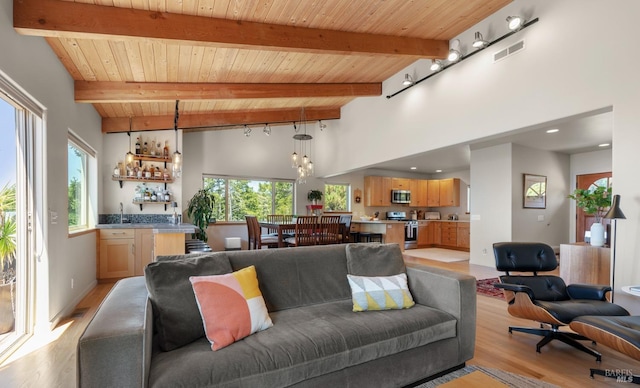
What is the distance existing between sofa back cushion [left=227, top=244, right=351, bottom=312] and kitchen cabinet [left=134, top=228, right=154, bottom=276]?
11.3 ft

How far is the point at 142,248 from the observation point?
16.2 feet

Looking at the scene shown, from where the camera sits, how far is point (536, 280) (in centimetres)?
293

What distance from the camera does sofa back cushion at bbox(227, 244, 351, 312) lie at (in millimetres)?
2197

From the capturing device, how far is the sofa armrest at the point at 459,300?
2146 mm

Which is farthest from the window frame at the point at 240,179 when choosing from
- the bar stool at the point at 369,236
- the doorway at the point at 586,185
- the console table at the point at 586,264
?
the doorway at the point at 586,185

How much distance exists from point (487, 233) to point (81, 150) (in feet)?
22.7

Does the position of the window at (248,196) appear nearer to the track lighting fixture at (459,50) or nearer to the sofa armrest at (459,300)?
the track lighting fixture at (459,50)

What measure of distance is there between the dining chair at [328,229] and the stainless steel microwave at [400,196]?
4.06 metres

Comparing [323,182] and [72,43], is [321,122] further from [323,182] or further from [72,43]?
[72,43]

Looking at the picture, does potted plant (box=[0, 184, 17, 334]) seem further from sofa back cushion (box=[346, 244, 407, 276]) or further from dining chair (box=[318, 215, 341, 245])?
dining chair (box=[318, 215, 341, 245])

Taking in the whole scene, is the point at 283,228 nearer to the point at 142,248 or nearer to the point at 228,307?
the point at 142,248

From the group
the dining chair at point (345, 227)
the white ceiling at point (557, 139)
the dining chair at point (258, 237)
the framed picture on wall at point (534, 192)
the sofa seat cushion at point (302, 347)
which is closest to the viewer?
the sofa seat cushion at point (302, 347)

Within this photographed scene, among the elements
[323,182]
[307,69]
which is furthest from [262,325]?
[323,182]

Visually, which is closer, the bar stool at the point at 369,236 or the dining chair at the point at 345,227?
the dining chair at the point at 345,227
